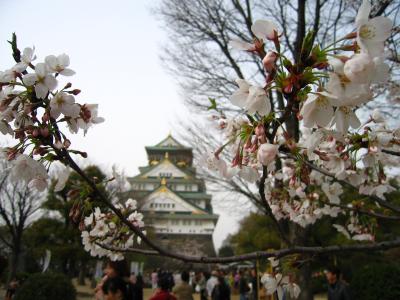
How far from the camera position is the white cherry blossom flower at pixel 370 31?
3.19 feet

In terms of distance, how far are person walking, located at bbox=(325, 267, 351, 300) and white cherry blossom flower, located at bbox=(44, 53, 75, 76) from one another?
14.2ft

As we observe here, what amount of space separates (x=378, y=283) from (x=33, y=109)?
8134 millimetres

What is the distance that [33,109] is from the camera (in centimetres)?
141

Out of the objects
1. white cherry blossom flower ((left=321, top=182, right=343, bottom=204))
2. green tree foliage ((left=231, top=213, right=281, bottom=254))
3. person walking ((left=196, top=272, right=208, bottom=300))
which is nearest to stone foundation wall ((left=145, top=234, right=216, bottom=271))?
green tree foliage ((left=231, top=213, right=281, bottom=254))

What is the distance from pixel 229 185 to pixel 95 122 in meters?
5.68

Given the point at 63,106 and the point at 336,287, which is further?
the point at 336,287

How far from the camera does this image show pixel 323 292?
19234mm

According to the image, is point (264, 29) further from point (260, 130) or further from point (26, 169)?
point (26, 169)

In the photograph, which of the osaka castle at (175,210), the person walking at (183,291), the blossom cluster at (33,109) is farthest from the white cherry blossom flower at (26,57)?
the osaka castle at (175,210)

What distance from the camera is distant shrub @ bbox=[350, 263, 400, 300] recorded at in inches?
285

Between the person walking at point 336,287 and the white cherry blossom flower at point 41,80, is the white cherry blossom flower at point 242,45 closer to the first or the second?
the white cherry blossom flower at point 41,80

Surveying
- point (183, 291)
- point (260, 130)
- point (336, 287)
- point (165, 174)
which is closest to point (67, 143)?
→ point (260, 130)

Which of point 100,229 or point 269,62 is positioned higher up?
point 269,62

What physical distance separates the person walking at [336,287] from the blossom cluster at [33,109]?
421cm
